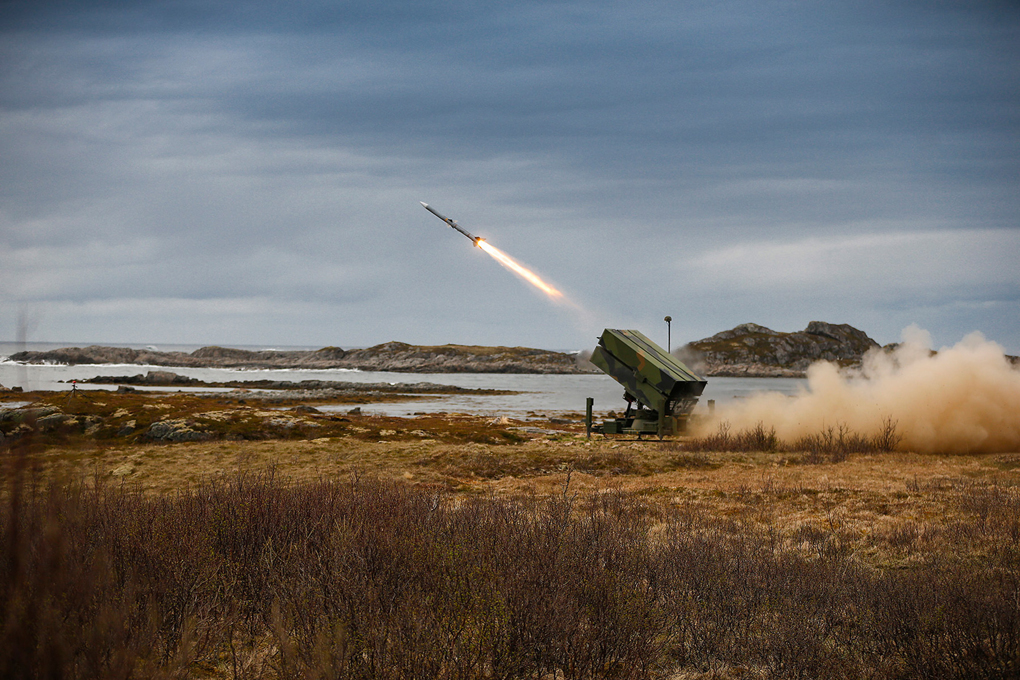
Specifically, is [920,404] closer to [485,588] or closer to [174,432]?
[485,588]

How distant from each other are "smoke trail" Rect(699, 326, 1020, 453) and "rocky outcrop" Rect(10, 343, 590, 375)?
130363 millimetres

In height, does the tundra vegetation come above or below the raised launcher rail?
below

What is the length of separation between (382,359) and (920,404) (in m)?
161

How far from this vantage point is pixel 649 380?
1009 inches

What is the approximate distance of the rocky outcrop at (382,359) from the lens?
528ft

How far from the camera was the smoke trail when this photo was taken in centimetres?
2472

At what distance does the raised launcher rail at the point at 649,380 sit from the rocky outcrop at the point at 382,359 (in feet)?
433

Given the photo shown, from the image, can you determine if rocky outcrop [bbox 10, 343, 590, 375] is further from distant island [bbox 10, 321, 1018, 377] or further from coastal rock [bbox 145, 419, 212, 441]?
coastal rock [bbox 145, 419, 212, 441]

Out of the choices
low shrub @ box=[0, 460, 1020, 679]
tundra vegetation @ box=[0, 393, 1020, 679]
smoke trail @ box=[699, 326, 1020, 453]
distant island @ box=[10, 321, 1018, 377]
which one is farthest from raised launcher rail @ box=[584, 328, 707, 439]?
distant island @ box=[10, 321, 1018, 377]

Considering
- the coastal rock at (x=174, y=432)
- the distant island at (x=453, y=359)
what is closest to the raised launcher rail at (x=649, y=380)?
the coastal rock at (x=174, y=432)

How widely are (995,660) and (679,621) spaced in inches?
110

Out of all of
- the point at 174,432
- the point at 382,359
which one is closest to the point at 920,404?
the point at 174,432

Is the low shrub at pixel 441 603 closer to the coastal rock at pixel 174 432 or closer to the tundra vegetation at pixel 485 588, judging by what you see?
the tundra vegetation at pixel 485 588

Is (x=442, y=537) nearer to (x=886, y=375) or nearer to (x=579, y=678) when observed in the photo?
(x=579, y=678)
